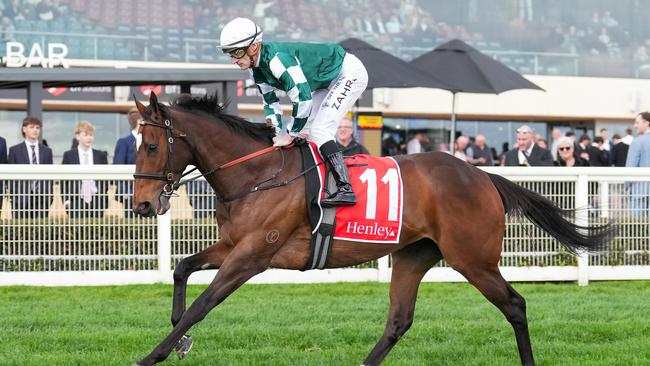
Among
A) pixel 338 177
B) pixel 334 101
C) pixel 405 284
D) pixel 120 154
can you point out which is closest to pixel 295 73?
pixel 334 101

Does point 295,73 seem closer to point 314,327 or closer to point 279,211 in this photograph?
point 279,211

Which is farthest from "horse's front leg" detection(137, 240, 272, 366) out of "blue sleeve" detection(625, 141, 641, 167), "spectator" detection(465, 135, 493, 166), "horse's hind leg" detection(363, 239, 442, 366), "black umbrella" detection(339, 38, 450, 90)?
"spectator" detection(465, 135, 493, 166)

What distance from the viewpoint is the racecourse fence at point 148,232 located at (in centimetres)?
818

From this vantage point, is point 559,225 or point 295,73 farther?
point 559,225

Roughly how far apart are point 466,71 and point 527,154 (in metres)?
2.75

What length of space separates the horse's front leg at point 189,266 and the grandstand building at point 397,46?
40.0ft

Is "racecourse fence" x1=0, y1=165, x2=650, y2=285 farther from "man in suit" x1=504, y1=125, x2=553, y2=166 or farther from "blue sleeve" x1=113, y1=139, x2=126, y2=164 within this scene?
"man in suit" x1=504, y1=125, x2=553, y2=166

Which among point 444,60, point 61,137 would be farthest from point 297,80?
point 61,137

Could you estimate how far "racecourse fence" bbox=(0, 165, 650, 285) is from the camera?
818cm

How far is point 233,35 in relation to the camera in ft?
15.5

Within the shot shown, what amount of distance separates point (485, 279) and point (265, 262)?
1152 mm

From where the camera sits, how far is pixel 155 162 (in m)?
4.75

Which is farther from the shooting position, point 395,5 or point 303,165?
point 395,5

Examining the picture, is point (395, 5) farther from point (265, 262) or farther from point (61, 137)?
point (265, 262)
